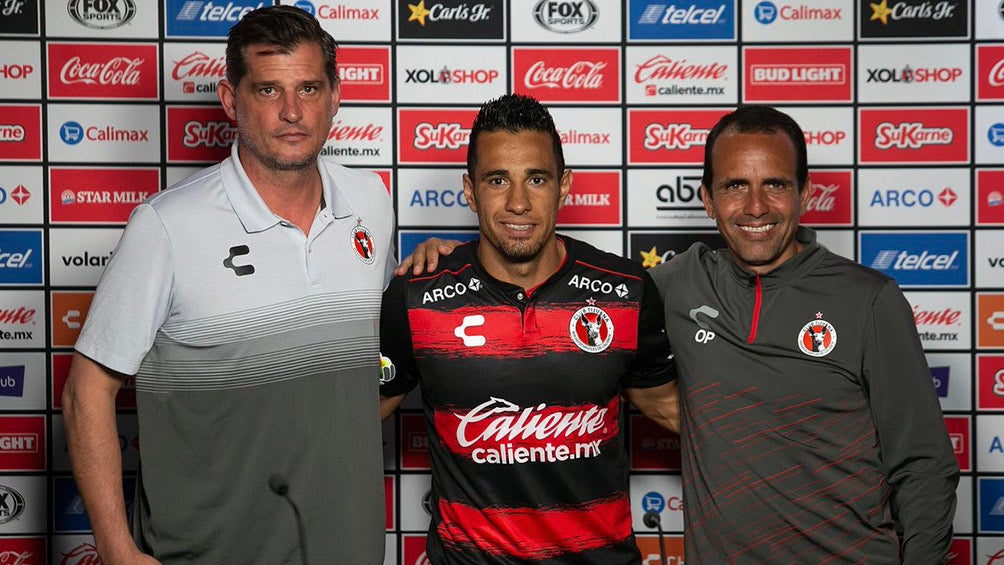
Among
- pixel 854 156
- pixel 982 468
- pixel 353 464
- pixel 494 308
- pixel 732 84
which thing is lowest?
pixel 982 468

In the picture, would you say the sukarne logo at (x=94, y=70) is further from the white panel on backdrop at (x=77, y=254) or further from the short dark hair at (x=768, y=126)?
the short dark hair at (x=768, y=126)

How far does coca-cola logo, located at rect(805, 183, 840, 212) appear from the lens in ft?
8.25

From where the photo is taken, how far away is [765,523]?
1631 millimetres

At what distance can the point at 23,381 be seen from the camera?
8.13 feet

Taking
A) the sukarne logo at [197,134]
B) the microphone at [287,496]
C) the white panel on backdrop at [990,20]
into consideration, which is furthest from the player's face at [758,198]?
the sukarne logo at [197,134]

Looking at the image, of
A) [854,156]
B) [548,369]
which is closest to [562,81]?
[854,156]

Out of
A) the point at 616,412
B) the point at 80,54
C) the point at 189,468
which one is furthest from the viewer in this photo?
the point at 80,54

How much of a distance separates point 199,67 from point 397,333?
1.23 metres

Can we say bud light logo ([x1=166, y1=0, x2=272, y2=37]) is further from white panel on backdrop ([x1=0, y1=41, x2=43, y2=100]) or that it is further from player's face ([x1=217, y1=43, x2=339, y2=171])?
player's face ([x1=217, y1=43, x2=339, y2=171])

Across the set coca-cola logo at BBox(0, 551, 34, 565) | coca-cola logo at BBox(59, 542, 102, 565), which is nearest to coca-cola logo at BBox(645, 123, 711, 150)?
coca-cola logo at BBox(59, 542, 102, 565)

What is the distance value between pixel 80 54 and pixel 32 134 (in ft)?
0.89

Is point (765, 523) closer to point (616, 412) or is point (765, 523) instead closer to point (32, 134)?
point (616, 412)

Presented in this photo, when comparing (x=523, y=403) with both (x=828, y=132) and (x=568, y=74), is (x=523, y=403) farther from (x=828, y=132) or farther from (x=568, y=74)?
(x=828, y=132)

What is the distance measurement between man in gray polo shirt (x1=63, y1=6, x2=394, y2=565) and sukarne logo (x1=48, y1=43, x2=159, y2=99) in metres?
0.97
